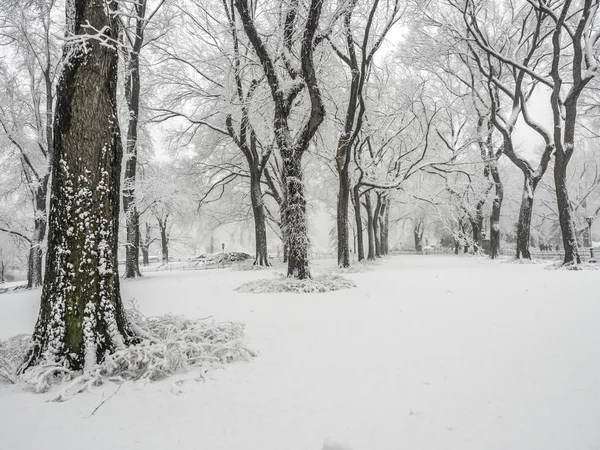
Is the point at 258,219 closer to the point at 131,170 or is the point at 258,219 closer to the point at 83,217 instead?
the point at 131,170

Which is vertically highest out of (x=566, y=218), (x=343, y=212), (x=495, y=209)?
(x=495, y=209)

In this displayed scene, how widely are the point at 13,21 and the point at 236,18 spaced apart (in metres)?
7.73

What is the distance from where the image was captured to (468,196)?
20.1 meters

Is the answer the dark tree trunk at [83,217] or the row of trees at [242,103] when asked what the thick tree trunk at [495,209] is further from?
the dark tree trunk at [83,217]

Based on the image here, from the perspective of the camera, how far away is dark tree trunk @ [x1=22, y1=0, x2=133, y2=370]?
2.82 meters

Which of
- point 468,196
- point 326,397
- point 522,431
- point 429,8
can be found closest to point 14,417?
point 326,397

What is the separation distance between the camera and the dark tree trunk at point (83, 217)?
2820 mm

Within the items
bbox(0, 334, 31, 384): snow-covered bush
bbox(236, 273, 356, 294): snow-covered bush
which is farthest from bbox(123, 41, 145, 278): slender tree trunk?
bbox(0, 334, 31, 384): snow-covered bush

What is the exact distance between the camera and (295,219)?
8398 mm

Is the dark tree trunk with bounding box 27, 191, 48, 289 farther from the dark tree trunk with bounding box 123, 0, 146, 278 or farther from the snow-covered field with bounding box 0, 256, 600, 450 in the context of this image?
the snow-covered field with bounding box 0, 256, 600, 450

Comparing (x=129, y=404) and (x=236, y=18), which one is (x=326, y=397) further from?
(x=236, y=18)

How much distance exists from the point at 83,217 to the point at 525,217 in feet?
55.3

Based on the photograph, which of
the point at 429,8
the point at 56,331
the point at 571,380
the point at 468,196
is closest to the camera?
the point at 571,380

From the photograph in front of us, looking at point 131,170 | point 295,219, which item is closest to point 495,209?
point 295,219
